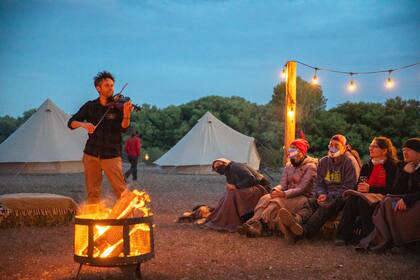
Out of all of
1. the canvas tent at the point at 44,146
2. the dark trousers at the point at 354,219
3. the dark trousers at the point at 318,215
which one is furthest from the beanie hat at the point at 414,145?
the canvas tent at the point at 44,146

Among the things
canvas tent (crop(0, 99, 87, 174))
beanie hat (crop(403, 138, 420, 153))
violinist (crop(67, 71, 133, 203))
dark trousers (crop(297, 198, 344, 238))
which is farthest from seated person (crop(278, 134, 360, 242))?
canvas tent (crop(0, 99, 87, 174))

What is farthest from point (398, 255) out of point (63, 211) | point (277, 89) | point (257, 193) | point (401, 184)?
point (277, 89)

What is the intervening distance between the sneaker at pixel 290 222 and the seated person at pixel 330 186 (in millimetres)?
39

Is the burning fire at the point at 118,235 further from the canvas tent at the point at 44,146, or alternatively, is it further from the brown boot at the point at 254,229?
the canvas tent at the point at 44,146

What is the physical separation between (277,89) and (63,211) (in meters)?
23.4

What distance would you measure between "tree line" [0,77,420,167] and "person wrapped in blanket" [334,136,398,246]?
37.2 ft

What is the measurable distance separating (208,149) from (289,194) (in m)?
11.4

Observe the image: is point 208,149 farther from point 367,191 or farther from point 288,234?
point 367,191

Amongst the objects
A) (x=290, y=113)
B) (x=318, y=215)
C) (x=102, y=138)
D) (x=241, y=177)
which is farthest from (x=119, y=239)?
(x=290, y=113)

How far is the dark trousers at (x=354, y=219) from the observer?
16.2 feet

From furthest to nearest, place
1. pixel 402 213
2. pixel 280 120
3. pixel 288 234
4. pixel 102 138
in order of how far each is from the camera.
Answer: pixel 280 120 < pixel 288 234 < pixel 402 213 < pixel 102 138

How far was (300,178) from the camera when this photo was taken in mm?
5707

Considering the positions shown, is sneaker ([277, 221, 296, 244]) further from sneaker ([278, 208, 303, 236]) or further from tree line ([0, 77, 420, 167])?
tree line ([0, 77, 420, 167])

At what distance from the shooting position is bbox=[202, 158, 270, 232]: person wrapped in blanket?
609cm
